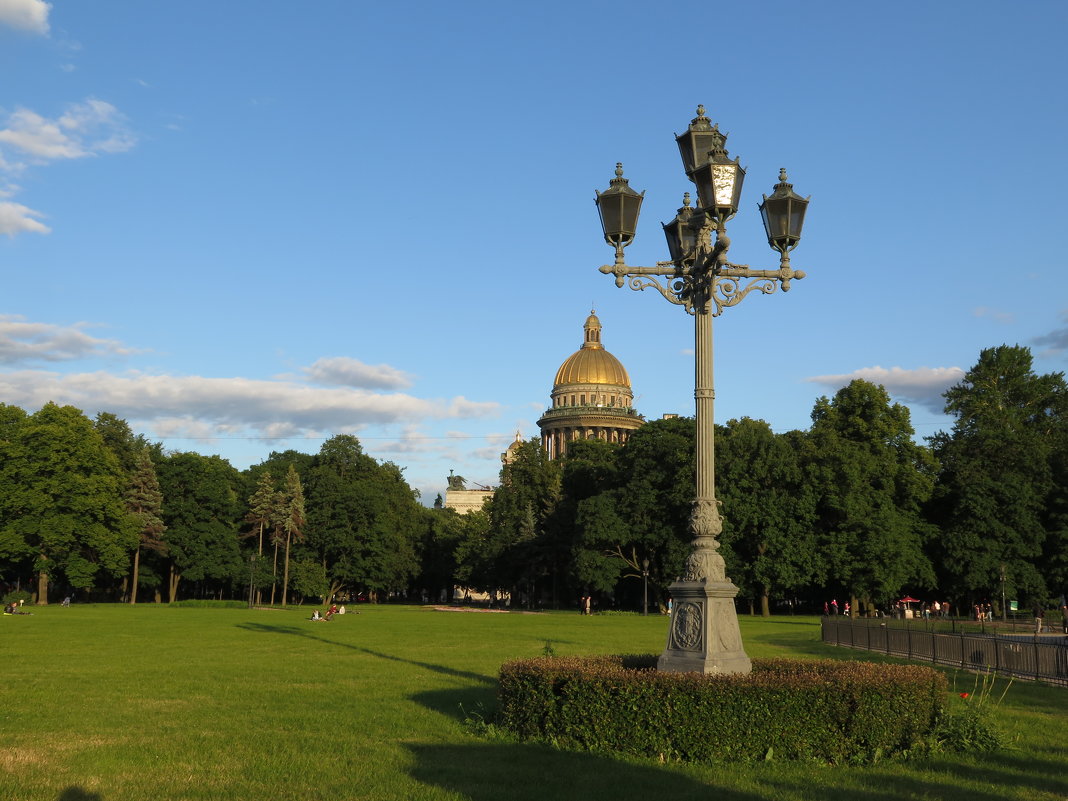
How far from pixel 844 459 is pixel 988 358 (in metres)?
20.3

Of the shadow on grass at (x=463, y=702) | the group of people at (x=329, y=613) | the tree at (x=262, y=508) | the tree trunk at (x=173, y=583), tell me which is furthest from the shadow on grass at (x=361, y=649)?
the tree trunk at (x=173, y=583)

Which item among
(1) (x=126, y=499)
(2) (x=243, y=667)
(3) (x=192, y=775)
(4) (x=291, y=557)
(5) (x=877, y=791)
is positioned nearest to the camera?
(5) (x=877, y=791)

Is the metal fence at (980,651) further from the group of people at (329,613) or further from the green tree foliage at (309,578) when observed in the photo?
the green tree foliage at (309,578)

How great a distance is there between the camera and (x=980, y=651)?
25.9m

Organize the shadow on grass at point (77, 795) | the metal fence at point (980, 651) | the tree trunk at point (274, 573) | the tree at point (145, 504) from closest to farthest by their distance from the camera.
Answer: the shadow on grass at point (77, 795), the metal fence at point (980, 651), the tree at point (145, 504), the tree trunk at point (274, 573)

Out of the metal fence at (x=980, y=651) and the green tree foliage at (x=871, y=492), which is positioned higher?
the green tree foliage at (x=871, y=492)

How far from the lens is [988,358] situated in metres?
72.4

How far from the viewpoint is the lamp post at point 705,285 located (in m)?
13.1

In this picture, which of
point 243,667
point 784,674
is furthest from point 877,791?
point 243,667

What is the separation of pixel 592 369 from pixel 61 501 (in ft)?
326

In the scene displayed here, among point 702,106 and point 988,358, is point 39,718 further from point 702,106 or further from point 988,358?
point 988,358

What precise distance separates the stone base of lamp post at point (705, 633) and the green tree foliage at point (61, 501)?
59525 millimetres

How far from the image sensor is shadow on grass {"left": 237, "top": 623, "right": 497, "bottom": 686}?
2259 centimetres

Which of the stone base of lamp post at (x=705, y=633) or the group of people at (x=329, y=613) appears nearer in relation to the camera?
the stone base of lamp post at (x=705, y=633)
